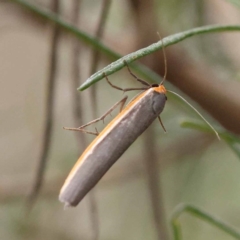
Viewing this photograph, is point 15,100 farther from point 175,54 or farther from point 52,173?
point 175,54

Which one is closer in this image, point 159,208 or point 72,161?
point 159,208

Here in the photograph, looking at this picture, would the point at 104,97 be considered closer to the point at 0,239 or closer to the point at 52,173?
the point at 52,173

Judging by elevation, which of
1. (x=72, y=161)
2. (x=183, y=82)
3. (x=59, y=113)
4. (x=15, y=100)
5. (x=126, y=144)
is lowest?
(x=126, y=144)

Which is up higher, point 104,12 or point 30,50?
point 30,50

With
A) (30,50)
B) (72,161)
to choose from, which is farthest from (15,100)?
(72,161)

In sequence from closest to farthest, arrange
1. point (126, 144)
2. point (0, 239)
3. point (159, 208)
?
point (126, 144) < point (159, 208) < point (0, 239)

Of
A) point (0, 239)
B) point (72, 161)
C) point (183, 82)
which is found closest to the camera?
point (183, 82)
